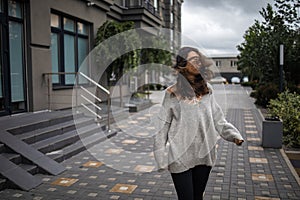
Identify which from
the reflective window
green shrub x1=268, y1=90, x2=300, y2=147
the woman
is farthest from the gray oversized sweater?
the reflective window

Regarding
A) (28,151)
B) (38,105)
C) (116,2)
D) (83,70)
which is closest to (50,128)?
(28,151)

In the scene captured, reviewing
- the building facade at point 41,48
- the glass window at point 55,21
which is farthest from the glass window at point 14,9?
the glass window at point 55,21

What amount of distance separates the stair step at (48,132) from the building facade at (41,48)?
1508 millimetres

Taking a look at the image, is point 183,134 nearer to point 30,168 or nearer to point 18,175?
point 18,175

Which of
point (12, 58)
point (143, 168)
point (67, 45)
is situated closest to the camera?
point (143, 168)

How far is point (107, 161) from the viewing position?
225 inches

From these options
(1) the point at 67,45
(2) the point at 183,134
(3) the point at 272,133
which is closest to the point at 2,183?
(2) the point at 183,134

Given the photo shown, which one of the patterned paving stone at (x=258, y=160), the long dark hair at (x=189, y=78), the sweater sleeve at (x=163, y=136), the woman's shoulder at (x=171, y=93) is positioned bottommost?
the patterned paving stone at (x=258, y=160)

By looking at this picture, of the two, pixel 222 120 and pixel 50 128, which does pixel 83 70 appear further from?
pixel 222 120

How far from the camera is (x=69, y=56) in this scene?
1037 cm

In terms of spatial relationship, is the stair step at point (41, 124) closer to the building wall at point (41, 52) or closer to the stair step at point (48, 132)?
the stair step at point (48, 132)

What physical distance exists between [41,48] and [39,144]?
11.8 ft

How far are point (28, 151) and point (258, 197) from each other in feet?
11.3

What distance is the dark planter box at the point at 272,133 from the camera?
6.47m
